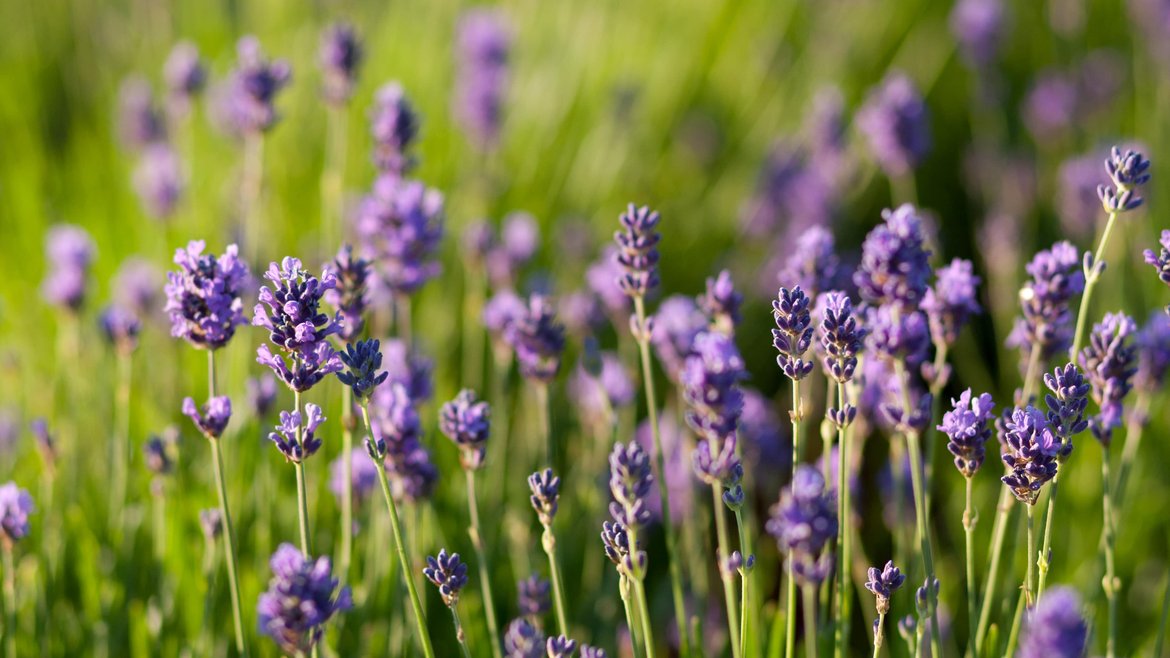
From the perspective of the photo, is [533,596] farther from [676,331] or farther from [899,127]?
[899,127]

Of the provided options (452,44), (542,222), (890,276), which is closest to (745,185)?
(542,222)

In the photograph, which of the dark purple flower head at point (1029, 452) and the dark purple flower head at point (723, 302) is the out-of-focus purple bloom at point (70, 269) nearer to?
the dark purple flower head at point (723, 302)

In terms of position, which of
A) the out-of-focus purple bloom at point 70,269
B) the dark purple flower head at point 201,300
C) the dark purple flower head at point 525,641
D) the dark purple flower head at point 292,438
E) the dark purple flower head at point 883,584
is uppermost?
Answer: the out-of-focus purple bloom at point 70,269

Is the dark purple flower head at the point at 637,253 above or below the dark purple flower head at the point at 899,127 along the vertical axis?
below

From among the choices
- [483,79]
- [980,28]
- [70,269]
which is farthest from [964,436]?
[980,28]

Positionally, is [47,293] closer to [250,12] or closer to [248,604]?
[248,604]

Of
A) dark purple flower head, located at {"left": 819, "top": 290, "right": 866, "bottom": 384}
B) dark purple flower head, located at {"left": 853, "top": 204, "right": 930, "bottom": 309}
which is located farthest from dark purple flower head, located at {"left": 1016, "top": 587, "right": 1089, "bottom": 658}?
dark purple flower head, located at {"left": 853, "top": 204, "right": 930, "bottom": 309}

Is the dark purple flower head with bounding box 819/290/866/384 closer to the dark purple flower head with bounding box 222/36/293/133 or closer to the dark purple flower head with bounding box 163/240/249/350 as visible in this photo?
the dark purple flower head with bounding box 163/240/249/350

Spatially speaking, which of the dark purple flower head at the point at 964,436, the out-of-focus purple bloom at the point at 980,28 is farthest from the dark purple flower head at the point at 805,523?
the out-of-focus purple bloom at the point at 980,28
